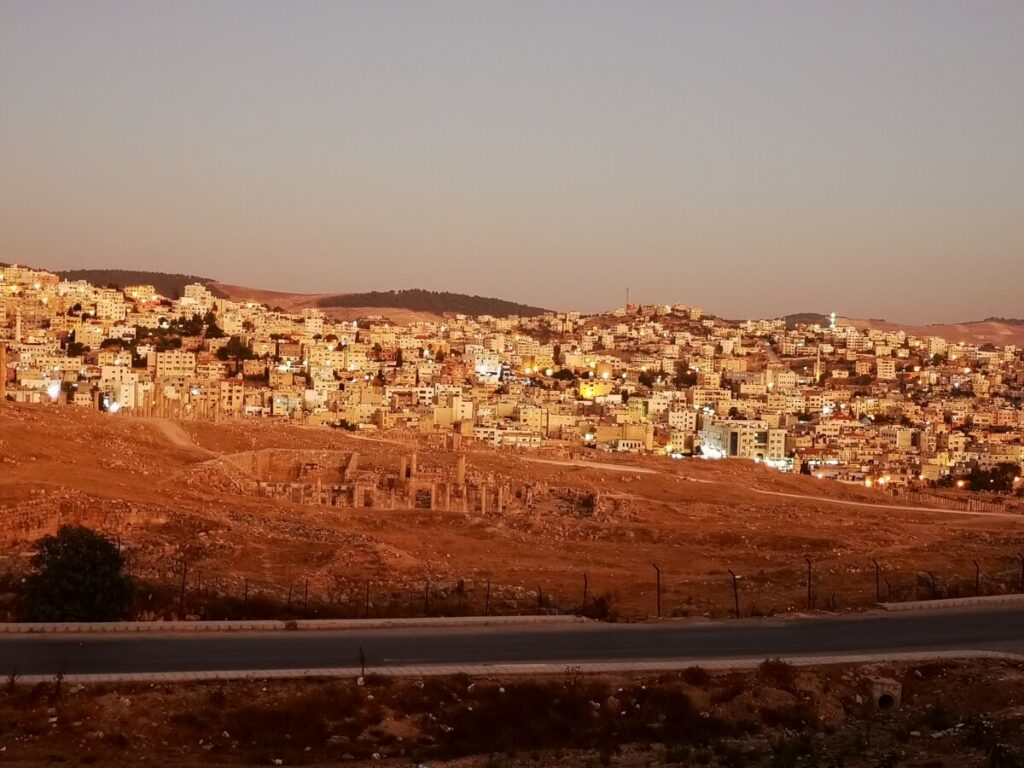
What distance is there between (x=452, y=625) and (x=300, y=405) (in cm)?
6199

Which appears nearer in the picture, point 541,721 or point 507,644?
point 541,721

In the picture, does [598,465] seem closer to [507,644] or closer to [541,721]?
[507,644]

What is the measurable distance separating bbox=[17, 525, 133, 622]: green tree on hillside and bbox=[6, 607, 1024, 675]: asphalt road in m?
1.23

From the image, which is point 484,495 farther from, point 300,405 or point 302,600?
point 300,405

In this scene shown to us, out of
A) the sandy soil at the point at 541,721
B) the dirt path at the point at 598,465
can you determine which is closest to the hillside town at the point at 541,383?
the dirt path at the point at 598,465

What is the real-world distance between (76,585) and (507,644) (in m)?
6.32

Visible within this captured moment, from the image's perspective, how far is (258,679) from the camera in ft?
44.3

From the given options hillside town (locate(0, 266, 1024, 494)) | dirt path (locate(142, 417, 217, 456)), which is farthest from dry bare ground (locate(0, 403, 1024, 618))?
hillside town (locate(0, 266, 1024, 494))

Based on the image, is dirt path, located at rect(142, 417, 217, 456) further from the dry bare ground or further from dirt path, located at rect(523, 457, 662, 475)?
dirt path, located at rect(523, 457, 662, 475)

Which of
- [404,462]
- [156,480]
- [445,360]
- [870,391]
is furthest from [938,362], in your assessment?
[156,480]

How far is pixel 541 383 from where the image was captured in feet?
344

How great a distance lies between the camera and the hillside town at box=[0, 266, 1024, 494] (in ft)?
232

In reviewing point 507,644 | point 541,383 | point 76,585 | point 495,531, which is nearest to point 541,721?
point 507,644

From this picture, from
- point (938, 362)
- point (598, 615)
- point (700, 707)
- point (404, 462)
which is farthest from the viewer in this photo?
point (938, 362)
